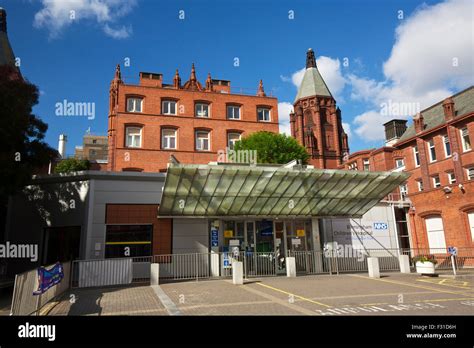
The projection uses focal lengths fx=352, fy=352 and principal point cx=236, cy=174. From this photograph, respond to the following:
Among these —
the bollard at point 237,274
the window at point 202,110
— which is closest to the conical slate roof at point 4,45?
the window at point 202,110

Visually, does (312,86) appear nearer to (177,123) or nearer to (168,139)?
(177,123)

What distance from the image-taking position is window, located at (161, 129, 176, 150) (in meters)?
37.2

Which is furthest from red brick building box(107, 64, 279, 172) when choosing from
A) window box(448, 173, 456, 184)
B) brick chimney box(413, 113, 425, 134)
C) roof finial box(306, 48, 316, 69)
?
roof finial box(306, 48, 316, 69)

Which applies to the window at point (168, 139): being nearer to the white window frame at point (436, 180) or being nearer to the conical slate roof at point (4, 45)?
the conical slate roof at point (4, 45)

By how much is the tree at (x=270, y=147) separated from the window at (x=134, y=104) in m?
11.4

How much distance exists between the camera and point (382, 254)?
22938 mm

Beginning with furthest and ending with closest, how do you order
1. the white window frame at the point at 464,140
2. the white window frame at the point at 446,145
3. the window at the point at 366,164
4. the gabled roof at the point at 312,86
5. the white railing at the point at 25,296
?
the gabled roof at the point at 312,86 < the window at the point at 366,164 < the white window frame at the point at 446,145 < the white window frame at the point at 464,140 < the white railing at the point at 25,296

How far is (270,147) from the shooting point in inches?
1336

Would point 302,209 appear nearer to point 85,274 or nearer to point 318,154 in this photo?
point 85,274

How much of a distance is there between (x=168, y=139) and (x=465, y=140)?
29.0 meters

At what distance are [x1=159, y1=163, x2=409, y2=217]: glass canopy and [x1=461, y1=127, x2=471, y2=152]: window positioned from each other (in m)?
17.4

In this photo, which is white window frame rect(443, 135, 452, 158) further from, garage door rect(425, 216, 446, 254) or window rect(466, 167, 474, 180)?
garage door rect(425, 216, 446, 254)

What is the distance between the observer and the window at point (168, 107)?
126 ft
